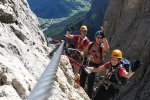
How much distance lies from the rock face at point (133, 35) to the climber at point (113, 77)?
11.3 metres

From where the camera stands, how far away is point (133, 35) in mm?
37719

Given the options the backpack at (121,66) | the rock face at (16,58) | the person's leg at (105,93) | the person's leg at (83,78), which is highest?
the rock face at (16,58)

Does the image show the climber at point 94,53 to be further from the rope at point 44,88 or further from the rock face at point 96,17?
the rock face at point 96,17

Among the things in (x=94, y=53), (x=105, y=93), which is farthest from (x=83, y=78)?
(x=105, y=93)

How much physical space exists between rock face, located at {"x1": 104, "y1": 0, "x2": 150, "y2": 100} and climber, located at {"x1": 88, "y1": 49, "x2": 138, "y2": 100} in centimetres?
1128

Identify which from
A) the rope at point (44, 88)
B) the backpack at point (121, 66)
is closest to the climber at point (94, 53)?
the backpack at point (121, 66)

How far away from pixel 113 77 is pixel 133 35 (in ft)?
86.4

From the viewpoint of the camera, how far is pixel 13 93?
5.03 meters

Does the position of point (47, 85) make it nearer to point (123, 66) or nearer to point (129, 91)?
point (123, 66)

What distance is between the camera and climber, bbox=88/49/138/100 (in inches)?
454

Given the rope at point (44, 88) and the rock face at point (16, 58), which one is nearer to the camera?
the rope at point (44, 88)

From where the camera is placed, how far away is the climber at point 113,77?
1153cm

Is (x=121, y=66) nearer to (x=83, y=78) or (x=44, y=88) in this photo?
(x=83, y=78)

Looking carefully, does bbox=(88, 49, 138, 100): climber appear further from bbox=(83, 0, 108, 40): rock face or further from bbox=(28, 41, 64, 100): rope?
bbox=(83, 0, 108, 40): rock face
